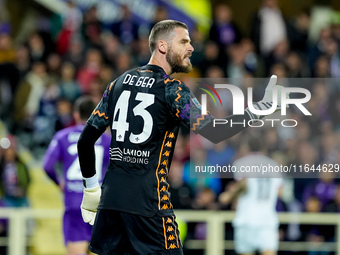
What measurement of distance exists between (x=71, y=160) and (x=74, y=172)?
0.13 m

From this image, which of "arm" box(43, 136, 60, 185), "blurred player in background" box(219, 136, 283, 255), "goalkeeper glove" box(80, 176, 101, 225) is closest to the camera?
"goalkeeper glove" box(80, 176, 101, 225)

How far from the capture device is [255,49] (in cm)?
1449

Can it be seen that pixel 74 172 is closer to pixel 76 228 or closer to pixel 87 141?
pixel 76 228

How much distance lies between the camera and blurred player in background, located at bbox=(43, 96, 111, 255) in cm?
791

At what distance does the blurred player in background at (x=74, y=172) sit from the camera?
7.91m

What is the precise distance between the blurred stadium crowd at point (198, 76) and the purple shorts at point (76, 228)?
263cm

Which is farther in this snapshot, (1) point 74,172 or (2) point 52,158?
(2) point 52,158

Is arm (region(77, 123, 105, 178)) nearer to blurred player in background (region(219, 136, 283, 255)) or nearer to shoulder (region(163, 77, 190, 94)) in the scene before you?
shoulder (region(163, 77, 190, 94))

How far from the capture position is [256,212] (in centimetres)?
1034

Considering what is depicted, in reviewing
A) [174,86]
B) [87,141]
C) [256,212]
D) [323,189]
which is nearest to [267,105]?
[174,86]

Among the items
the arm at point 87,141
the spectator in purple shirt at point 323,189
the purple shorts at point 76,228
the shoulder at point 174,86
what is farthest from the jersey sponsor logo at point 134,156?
the spectator in purple shirt at point 323,189

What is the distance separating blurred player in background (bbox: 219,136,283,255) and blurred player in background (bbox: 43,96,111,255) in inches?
108

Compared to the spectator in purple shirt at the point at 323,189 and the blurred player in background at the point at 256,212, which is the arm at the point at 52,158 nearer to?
the blurred player in background at the point at 256,212

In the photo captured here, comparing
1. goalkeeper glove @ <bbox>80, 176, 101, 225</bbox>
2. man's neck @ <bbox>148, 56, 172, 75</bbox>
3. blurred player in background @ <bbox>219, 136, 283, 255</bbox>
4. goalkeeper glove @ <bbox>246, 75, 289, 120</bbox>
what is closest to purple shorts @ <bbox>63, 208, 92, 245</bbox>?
goalkeeper glove @ <bbox>80, 176, 101, 225</bbox>
